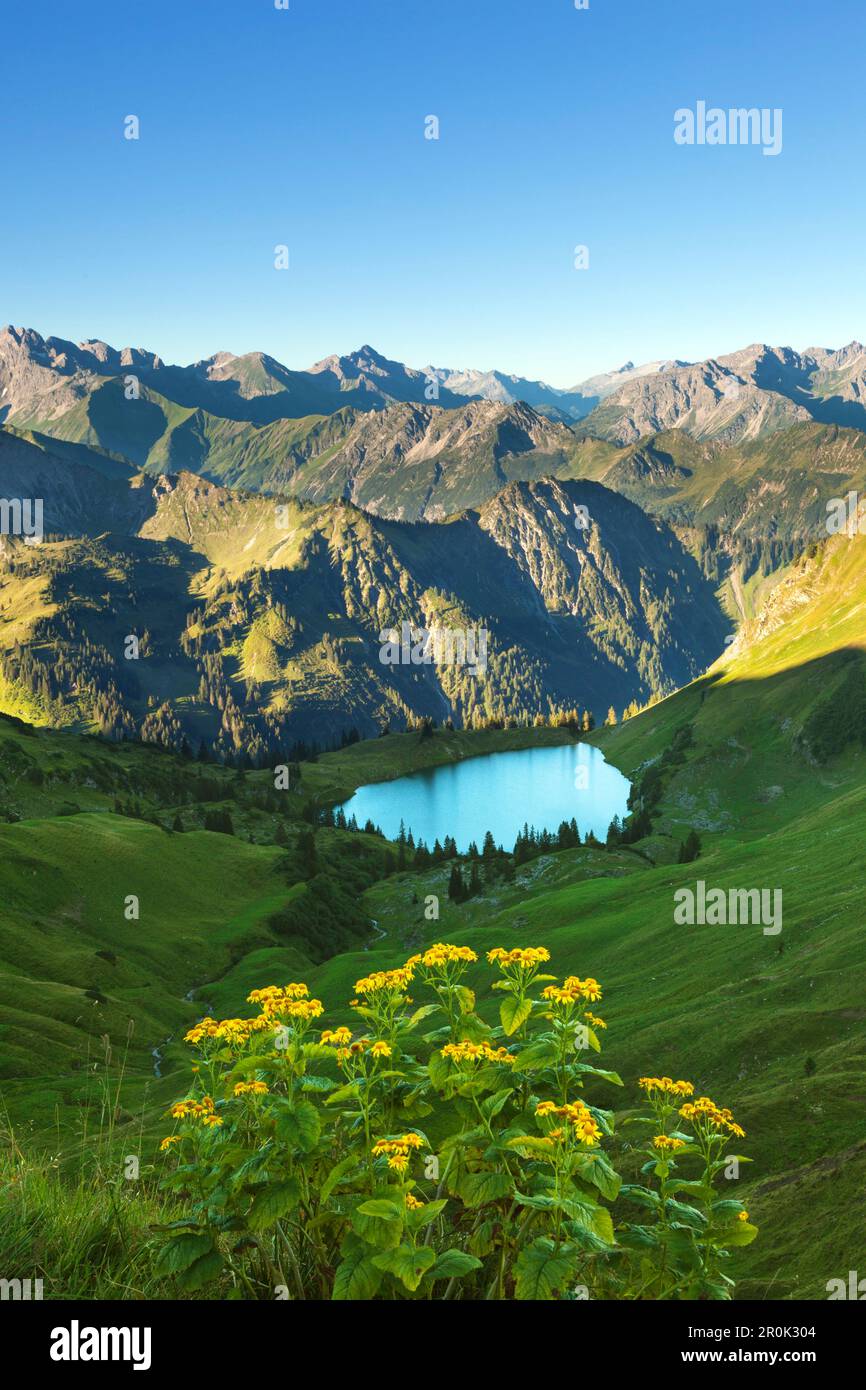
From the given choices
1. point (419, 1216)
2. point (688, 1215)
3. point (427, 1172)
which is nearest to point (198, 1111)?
point (427, 1172)

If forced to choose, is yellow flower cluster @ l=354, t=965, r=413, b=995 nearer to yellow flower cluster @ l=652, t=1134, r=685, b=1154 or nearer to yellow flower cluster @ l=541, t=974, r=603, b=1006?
yellow flower cluster @ l=541, t=974, r=603, b=1006

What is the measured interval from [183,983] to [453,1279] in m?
110

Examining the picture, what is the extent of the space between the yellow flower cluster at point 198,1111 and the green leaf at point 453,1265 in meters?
2.63

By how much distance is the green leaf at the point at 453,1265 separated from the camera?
6621 mm

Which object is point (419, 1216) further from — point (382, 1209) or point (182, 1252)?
point (182, 1252)

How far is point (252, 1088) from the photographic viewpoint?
7.91 m

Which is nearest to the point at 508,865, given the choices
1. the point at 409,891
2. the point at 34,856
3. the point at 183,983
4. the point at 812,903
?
the point at 409,891

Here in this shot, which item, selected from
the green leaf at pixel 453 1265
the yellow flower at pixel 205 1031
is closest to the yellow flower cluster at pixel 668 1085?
the green leaf at pixel 453 1265

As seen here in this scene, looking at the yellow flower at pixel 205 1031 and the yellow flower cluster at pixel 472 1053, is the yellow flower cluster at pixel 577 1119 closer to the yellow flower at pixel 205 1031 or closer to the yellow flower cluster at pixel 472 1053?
the yellow flower cluster at pixel 472 1053

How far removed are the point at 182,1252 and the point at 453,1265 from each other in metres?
2.27

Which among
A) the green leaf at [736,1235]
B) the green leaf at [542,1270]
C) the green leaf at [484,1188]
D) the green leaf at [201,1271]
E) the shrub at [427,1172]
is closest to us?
the green leaf at [542,1270]

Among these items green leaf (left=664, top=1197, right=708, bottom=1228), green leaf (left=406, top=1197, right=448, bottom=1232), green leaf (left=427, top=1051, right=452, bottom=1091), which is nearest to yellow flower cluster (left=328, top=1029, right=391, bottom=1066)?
green leaf (left=427, top=1051, right=452, bottom=1091)

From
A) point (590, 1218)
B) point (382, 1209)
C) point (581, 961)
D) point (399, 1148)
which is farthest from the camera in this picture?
point (581, 961)

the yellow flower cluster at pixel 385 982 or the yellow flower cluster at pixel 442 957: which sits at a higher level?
the yellow flower cluster at pixel 442 957
